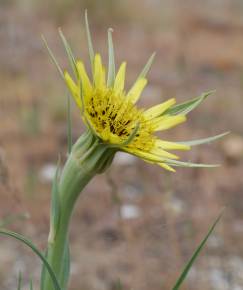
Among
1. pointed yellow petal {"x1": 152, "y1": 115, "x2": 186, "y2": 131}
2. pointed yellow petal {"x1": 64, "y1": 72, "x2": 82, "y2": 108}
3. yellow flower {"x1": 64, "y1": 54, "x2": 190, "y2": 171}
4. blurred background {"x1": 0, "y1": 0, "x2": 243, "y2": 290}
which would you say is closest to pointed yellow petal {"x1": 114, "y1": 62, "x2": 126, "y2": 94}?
yellow flower {"x1": 64, "y1": 54, "x2": 190, "y2": 171}

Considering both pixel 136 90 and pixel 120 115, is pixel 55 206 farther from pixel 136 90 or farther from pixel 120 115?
pixel 136 90

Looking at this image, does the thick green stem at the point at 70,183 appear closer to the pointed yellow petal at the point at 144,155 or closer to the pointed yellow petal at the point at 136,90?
the pointed yellow petal at the point at 144,155

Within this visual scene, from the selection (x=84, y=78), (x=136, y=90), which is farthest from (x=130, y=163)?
(x=84, y=78)

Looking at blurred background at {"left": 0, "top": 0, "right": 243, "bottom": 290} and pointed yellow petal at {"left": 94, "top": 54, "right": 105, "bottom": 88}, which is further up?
pointed yellow petal at {"left": 94, "top": 54, "right": 105, "bottom": 88}

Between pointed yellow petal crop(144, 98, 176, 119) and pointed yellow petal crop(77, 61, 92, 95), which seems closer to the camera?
pointed yellow petal crop(77, 61, 92, 95)

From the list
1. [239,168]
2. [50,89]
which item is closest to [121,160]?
[239,168]

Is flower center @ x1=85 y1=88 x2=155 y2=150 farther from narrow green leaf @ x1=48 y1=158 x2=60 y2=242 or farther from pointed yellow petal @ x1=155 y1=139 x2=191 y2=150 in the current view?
narrow green leaf @ x1=48 y1=158 x2=60 y2=242
